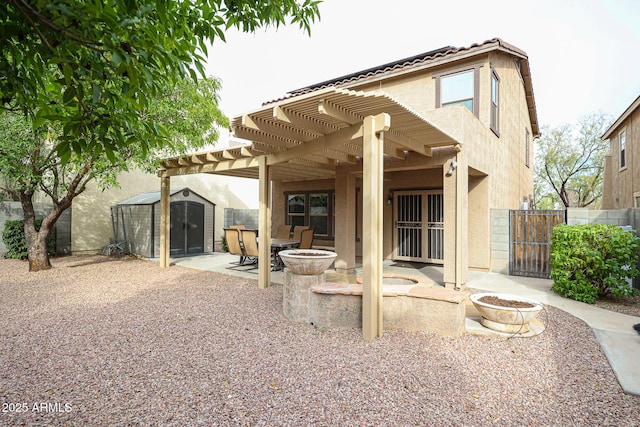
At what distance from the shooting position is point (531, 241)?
8133 mm

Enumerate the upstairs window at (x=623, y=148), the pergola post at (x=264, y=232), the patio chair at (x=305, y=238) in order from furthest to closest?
the upstairs window at (x=623, y=148), the patio chair at (x=305, y=238), the pergola post at (x=264, y=232)

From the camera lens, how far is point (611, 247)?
5.64 meters

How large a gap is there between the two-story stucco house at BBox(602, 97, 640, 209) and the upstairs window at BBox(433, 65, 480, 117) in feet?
22.1

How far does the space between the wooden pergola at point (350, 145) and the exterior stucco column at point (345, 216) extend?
0.07 meters

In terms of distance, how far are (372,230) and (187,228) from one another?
934 centimetres

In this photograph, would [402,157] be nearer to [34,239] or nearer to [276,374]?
[276,374]

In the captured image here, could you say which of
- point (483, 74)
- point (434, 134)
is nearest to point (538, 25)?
point (483, 74)

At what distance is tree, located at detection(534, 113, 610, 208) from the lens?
2403 cm

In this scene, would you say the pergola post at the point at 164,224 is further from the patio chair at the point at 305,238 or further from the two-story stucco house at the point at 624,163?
the two-story stucco house at the point at 624,163

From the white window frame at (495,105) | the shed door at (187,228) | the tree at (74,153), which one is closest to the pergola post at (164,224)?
the tree at (74,153)

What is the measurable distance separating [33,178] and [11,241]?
14.6 ft

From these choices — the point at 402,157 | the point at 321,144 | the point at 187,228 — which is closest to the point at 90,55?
the point at 321,144

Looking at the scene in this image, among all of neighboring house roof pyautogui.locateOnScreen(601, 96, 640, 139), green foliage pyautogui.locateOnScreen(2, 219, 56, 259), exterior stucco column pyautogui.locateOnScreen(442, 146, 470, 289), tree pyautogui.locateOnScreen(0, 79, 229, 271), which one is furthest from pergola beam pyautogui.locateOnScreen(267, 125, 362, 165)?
neighboring house roof pyautogui.locateOnScreen(601, 96, 640, 139)

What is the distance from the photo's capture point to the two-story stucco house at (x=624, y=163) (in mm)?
11484
